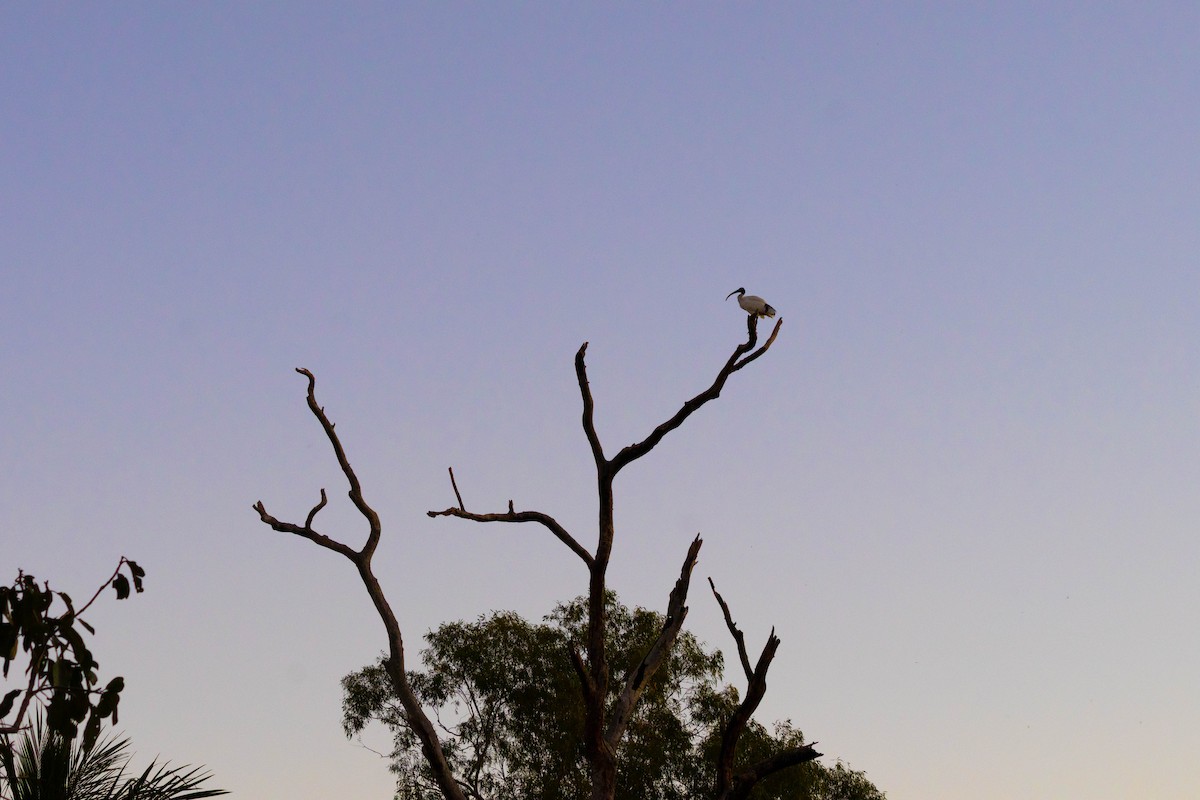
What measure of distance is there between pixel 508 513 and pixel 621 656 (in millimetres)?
14950

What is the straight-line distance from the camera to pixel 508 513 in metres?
11.3

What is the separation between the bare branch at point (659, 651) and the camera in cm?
1134

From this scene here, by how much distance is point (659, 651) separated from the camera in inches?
459

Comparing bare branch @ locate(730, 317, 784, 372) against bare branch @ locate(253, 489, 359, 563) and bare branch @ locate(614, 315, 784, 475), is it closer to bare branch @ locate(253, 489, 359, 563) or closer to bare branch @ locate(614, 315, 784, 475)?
bare branch @ locate(614, 315, 784, 475)

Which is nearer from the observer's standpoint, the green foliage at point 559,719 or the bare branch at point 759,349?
the bare branch at point 759,349

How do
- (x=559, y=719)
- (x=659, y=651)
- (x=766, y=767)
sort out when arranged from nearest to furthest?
(x=766, y=767) < (x=659, y=651) < (x=559, y=719)

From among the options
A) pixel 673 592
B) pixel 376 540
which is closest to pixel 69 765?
pixel 376 540

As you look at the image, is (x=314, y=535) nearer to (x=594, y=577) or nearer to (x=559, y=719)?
(x=594, y=577)

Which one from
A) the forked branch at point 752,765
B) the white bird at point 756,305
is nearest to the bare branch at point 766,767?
the forked branch at point 752,765

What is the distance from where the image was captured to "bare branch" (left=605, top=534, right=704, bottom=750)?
11336 mm

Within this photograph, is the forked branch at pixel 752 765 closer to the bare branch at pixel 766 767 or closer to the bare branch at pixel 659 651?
the bare branch at pixel 766 767

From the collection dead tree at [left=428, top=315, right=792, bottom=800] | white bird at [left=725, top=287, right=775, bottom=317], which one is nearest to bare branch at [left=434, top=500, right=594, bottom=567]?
dead tree at [left=428, top=315, right=792, bottom=800]

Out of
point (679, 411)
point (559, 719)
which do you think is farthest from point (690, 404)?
point (559, 719)

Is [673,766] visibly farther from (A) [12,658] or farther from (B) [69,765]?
(A) [12,658]
